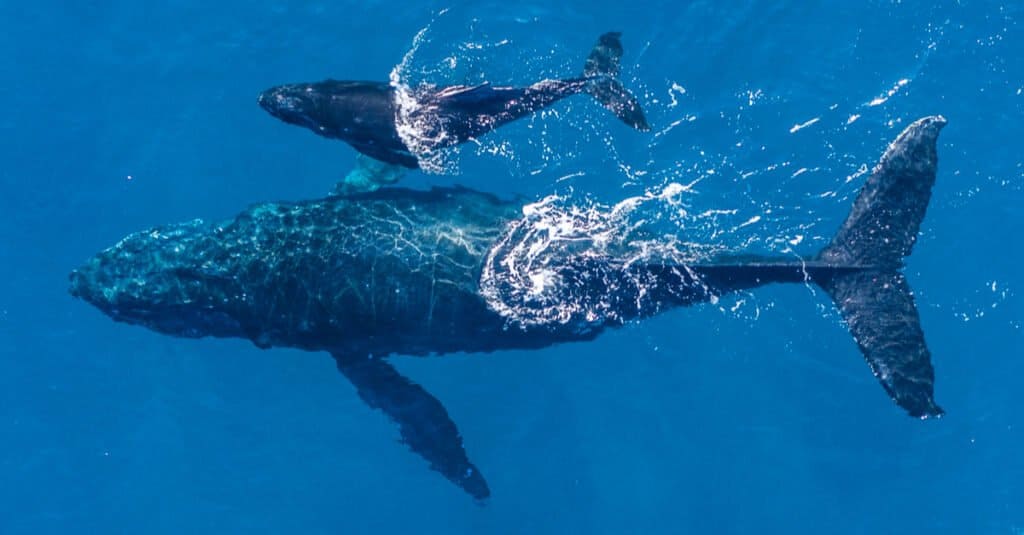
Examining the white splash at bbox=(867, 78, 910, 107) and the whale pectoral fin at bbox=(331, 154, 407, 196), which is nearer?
the whale pectoral fin at bbox=(331, 154, 407, 196)

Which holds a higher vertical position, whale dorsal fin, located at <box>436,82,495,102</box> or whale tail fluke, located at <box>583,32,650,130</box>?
whale tail fluke, located at <box>583,32,650,130</box>

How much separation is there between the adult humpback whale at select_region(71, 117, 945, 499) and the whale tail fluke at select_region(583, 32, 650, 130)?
297 cm

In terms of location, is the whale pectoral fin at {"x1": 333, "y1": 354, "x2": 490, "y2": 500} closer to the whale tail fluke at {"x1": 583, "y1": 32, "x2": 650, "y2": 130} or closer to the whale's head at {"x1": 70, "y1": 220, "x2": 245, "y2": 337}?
the whale's head at {"x1": 70, "y1": 220, "x2": 245, "y2": 337}

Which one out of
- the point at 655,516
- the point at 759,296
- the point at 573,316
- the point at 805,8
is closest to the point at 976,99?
the point at 805,8

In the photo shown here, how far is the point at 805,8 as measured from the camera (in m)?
19.7

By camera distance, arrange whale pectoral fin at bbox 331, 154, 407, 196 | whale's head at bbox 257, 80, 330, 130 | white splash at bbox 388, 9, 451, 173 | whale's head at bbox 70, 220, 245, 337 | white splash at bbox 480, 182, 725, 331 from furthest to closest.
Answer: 1. whale pectoral fin at bbox 331, 154, 407, 196
2. whale's head at bbox 70, 220, 245, 337
3. white splash at bbox 480, 182, 725, 331
4. white splash at bbox 388, 9, 451, 173
5. whale's head at bbox 257, 80, 330, 130

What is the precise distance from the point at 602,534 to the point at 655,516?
1.34 meters

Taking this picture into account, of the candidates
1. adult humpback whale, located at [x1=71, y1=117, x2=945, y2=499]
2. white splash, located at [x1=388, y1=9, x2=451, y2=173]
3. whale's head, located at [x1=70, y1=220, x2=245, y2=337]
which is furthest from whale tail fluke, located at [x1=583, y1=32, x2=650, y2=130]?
whale's head, located at [x1=70, y1=220, x2=245, y2=337]

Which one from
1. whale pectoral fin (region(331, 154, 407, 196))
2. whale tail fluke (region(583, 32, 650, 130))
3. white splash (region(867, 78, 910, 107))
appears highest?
white splash (region(867, 78, 910, 107))

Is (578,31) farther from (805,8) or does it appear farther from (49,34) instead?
(49,34)

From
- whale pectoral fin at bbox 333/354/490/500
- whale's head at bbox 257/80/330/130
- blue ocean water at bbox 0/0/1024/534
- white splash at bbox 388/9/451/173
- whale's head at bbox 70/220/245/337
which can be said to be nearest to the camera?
whale's head at bbox 257/80/330/130

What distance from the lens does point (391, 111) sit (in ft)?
51.9

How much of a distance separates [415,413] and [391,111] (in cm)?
669

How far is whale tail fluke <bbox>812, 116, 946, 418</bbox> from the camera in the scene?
46.7 ft
